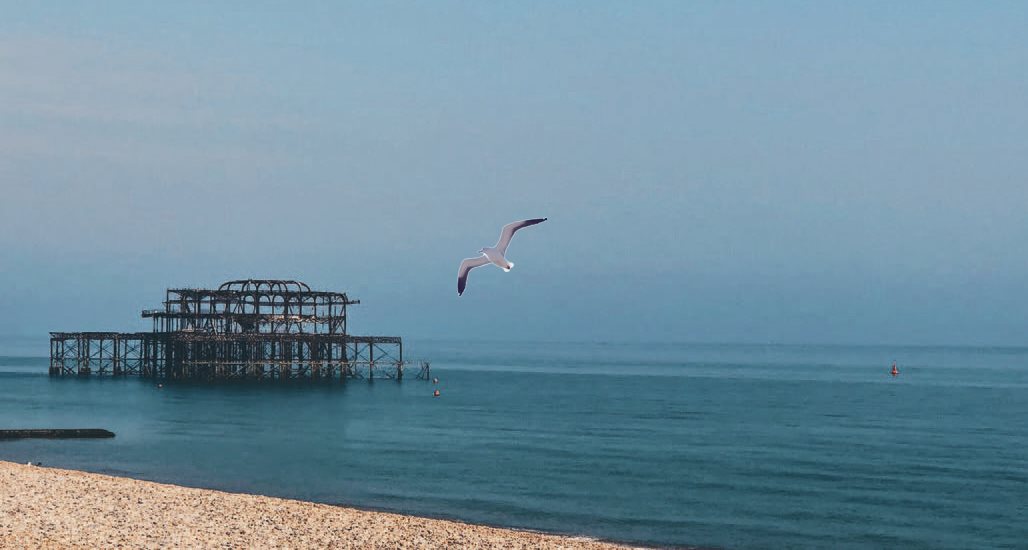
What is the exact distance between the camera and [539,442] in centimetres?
5434

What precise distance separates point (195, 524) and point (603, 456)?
87.6 ft

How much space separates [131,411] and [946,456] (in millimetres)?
45765

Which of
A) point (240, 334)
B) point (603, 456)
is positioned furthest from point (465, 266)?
point (240, 334)

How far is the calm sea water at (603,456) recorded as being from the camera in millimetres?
32844

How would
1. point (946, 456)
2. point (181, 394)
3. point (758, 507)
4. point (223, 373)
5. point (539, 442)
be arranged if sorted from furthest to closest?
point (223, 373) → point (181, 394) → point (539, 442) → point (946, 456) → point (758, 507)

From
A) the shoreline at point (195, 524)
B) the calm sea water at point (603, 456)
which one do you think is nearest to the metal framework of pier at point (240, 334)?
the calm sea water at point (603, 456)

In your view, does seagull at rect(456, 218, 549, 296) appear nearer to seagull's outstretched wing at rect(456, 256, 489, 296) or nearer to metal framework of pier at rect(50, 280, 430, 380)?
seagull's outstretched wing at rect(456, 256, 489, 296)

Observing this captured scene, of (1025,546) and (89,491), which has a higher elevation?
(89,491)

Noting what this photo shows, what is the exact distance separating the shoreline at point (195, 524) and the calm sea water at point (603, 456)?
16.9 ft

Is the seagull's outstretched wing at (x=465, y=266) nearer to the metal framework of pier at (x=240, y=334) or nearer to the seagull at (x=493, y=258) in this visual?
the seagull at (x=493, y=258)

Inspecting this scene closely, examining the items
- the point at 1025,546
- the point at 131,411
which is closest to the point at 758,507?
the point at 1025,546

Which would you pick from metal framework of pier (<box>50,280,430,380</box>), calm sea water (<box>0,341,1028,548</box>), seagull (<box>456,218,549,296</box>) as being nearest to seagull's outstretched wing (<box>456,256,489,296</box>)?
seagull (<box>456,218,549,296</box>)

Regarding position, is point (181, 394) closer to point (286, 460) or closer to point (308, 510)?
point (286, 460)

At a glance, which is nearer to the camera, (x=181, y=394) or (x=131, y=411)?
(x=131, y=411)
